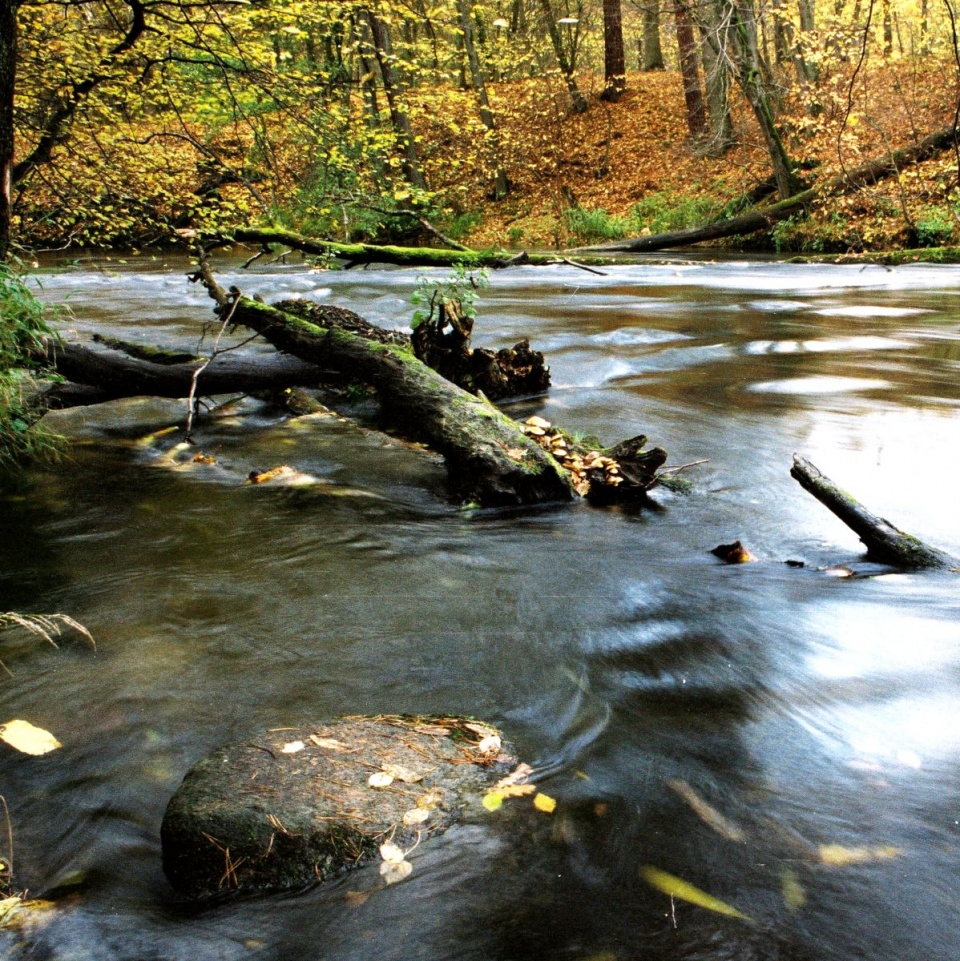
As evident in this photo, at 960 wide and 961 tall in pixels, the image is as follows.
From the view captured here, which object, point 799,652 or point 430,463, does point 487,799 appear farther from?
point 430,463

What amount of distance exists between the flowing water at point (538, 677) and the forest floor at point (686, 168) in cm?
1109

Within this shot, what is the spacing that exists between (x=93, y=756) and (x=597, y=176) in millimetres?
29039

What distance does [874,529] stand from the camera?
4773 mm

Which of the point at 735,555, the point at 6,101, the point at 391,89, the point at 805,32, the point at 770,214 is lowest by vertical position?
the point at 735,555

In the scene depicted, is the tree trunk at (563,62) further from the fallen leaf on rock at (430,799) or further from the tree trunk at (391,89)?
the fallen leaf on rock at (430,799)

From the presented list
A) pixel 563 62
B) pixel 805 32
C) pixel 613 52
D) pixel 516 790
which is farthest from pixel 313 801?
pixel 613 52

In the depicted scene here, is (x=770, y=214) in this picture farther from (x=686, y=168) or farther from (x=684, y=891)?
(x=684, y=891)

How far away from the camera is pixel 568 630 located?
4.28 metres

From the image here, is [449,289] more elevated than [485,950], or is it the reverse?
[449,289]

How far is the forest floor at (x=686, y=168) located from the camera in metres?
19.2

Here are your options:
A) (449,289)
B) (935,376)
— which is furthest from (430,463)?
(935,376)

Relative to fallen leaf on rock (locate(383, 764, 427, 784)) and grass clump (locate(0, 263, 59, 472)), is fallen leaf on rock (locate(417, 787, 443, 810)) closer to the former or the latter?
fallen leaf on rock (locate(383, 764, 427, 784))

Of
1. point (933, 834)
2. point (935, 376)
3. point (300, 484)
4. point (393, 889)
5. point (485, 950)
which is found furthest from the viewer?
point (935, 376)

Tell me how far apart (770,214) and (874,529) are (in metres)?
18.6
